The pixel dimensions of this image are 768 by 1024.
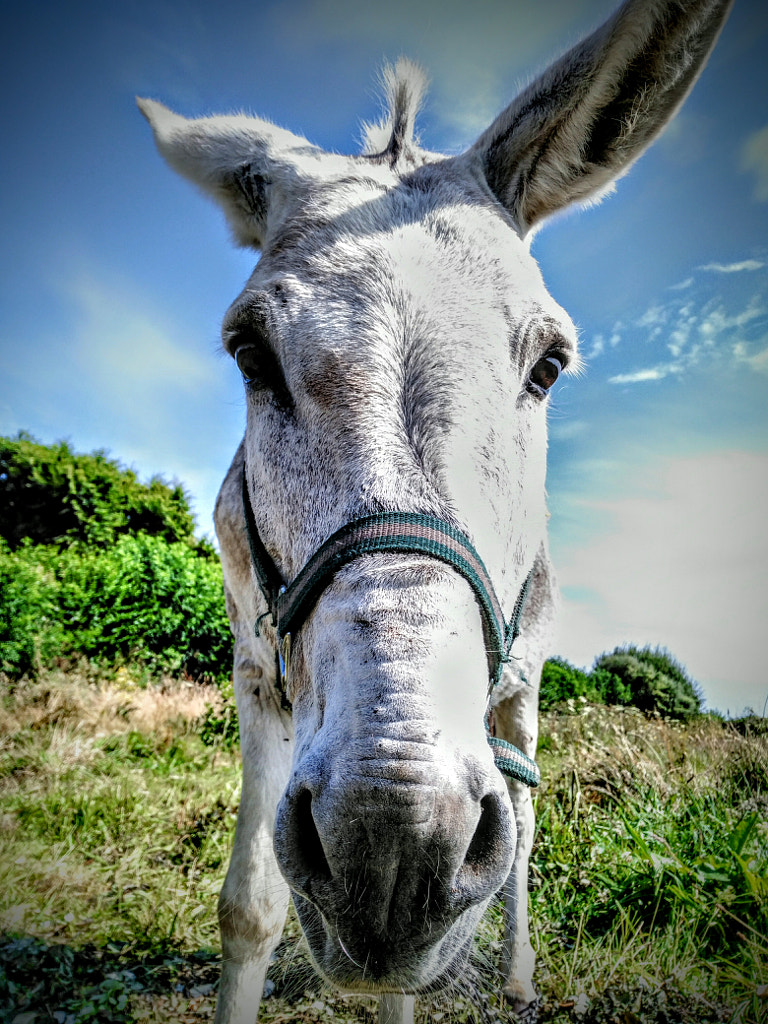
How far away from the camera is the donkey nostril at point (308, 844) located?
3.80ft

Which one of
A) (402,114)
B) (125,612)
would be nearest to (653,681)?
(402,114)

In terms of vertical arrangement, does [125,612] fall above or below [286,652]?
above

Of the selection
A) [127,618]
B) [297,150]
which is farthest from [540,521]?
[127,618]

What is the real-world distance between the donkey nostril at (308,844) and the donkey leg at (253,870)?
140 cm

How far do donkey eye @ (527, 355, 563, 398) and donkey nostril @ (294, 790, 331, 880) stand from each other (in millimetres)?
1491

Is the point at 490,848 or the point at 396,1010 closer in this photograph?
the point at 490,848

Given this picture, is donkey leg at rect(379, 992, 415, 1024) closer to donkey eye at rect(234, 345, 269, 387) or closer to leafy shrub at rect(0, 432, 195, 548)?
donkey eye at rect(234, 345, 269, 387)

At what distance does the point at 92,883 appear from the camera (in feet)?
13.6

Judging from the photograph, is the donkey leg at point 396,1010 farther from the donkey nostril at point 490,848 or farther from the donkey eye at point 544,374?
the donkey eye at point 544,374

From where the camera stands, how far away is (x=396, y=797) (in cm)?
101

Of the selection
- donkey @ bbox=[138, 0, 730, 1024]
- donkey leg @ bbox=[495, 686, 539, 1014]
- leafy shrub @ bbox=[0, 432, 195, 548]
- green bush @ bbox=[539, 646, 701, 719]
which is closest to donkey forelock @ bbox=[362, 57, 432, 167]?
donkey @ bbox=[138, 0, 730, 1024]

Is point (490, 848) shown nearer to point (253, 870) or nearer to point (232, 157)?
point (253, 870)

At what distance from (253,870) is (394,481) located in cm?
223

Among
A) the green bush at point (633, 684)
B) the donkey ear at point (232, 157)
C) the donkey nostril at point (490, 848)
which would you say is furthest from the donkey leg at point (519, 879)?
the green bush at point (633, 684)
